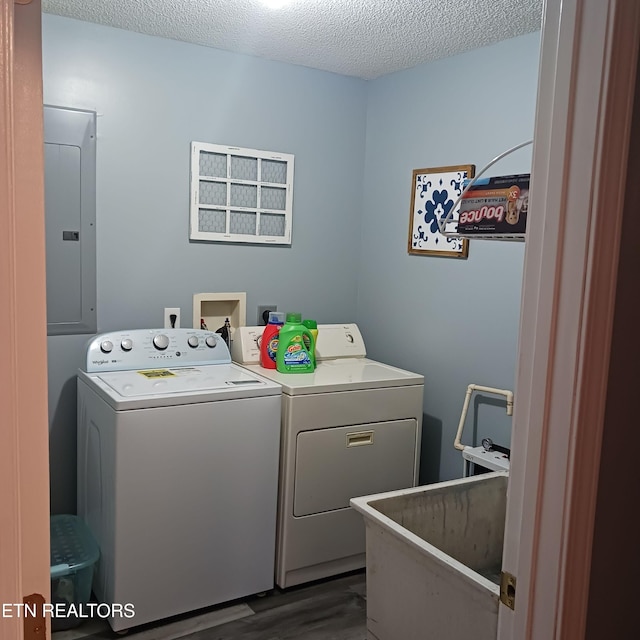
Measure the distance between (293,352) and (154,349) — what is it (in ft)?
1.93

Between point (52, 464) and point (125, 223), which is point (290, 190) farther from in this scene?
point (52, 464)

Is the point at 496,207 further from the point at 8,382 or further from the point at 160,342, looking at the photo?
the point at 160,342

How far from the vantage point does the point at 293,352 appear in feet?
9.26

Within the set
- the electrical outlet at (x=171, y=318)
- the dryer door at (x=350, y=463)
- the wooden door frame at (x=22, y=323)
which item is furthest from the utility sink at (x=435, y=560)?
the electrical outlet at (x=171, y=318)

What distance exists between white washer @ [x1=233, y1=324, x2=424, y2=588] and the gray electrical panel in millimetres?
711

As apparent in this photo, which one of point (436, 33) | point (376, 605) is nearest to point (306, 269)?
point (436, 33)

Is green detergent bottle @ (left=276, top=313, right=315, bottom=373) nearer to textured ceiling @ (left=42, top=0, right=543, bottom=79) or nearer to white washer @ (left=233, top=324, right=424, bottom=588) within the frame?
white washer @ (left=233, top=324, right=424, bottom=588)

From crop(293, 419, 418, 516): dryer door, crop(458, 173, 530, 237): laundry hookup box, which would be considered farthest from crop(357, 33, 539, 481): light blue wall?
crop(458, 173, 530, 237): laundry hookup box

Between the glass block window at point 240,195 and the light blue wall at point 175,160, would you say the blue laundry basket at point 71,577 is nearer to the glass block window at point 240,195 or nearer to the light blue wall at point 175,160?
the light blue wall at point 175,160

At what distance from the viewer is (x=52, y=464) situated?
2.73 m

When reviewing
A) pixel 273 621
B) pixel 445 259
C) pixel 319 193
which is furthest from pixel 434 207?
pixel 273 621

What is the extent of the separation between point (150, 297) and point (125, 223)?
0.34 meters

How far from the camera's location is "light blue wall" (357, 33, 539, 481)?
2674 millimetres

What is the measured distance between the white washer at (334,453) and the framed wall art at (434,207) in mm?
605
